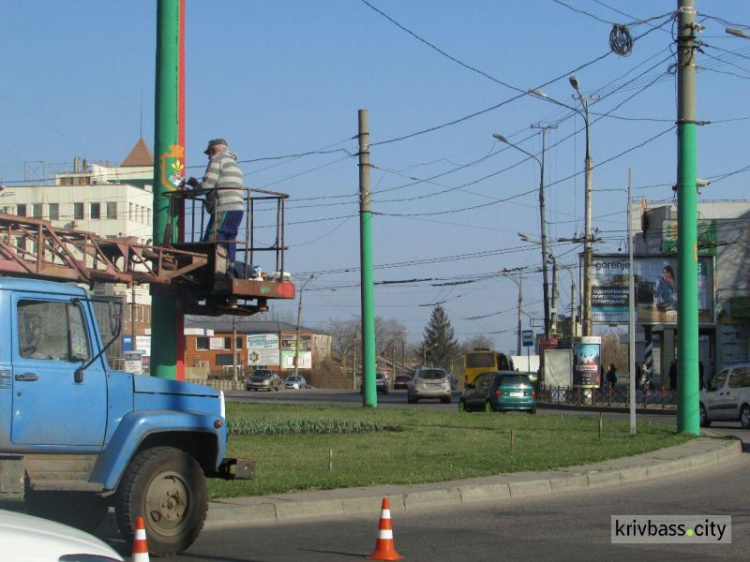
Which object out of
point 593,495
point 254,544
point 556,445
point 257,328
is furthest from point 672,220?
point 257,328

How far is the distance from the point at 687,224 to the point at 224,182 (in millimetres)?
11724

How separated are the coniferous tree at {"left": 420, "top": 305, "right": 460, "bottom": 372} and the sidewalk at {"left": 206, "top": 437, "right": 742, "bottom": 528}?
128084 millimetres

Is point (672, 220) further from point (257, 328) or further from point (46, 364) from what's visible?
point (257, 328)

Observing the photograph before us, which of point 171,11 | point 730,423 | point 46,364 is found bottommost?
point 730,423

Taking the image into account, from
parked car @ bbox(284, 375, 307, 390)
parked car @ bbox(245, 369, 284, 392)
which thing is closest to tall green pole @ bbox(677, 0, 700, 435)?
parked car @ bbox(245, 369, 284, 392)

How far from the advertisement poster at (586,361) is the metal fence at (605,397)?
0.88 meters

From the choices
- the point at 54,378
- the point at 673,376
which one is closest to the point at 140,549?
the point at 54,378

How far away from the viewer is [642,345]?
69.6 meters

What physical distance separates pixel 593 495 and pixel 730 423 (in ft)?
65.7

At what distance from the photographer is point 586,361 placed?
1713 inches

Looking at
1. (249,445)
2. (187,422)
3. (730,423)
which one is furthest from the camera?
(730,423)

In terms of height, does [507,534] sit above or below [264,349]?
below

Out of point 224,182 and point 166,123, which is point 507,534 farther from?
point 166,123

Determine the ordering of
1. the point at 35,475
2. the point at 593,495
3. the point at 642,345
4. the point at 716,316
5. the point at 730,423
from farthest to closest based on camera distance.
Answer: the point at 642,345 → the point at 716,316 → the point at 730,423 → the point at 593,495 → the point at 35,475
